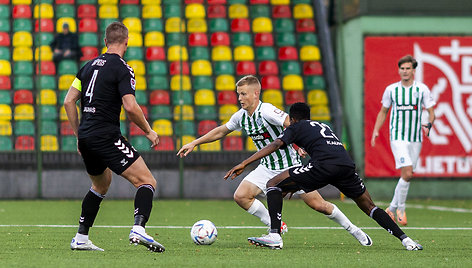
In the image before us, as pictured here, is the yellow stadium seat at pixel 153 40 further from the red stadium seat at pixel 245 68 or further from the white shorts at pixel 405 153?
the white shorts at pixel 405 153

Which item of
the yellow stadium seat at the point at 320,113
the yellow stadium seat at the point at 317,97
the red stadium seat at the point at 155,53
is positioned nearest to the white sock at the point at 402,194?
the yellow stadium seat at the point at 320,113

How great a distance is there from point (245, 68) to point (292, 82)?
1.00m

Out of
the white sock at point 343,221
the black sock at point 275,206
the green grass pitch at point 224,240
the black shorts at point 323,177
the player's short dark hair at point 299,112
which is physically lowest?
the green grass pitch at point 224,240

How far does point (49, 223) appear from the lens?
1155 cm

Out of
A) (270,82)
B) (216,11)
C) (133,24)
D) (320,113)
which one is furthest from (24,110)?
(320,113)

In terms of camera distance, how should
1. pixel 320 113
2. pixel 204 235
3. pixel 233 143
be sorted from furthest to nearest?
pixel 320 113, pixel 233 143, pixel 204 235

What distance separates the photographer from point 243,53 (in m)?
19.7

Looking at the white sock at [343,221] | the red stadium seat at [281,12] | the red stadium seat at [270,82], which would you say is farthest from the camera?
the red stadium seat at [281,12]

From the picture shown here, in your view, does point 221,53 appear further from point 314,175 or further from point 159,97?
point 314,175

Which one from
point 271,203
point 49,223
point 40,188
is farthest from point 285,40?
point 271,203

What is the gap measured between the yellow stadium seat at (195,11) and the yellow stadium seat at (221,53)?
88 centimetres

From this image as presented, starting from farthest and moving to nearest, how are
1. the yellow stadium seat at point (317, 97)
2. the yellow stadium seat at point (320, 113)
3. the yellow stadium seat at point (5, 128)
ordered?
1. the yellow stadium seat at point (317, 97)
2. the yellow stadium seat at point (320, 113)
3. the yellow stadium seat at point (5, 128)

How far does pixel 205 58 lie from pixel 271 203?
11.2 m

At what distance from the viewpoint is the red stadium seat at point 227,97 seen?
18812 mm
